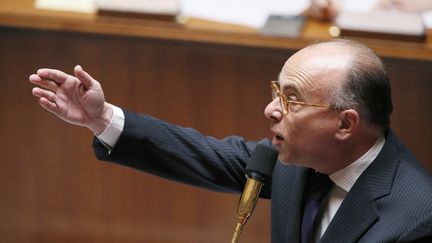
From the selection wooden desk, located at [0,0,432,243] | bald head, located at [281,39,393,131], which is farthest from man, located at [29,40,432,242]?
wooden desk, located at [0,0,432,243]

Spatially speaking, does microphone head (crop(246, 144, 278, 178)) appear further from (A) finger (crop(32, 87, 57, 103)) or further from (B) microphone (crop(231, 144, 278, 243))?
(A) finger (crop(32, 87, 57, 103))

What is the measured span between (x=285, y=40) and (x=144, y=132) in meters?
0.80

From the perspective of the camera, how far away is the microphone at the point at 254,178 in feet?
4.38

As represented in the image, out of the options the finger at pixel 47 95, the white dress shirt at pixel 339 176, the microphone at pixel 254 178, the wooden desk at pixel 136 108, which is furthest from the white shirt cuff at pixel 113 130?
the wooden desk at pixel 136 108

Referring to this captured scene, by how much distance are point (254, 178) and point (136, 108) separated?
106cm

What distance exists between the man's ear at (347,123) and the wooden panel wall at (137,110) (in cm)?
91

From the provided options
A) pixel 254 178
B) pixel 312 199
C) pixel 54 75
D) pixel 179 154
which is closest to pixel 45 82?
pixel 54 75

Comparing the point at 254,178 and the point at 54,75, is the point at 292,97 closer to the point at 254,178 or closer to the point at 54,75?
the point at 254,178

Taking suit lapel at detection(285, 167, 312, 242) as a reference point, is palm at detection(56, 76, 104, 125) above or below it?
above

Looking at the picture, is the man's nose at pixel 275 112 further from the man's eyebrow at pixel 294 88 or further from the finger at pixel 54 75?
the finger at pixel 54 75

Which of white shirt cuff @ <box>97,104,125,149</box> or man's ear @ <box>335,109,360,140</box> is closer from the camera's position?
man's ear @ <box>335,109,360,140</box>

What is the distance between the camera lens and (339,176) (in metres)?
1.41

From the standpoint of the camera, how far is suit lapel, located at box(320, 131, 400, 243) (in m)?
1.32

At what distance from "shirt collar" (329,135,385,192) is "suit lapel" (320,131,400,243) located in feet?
0.06
